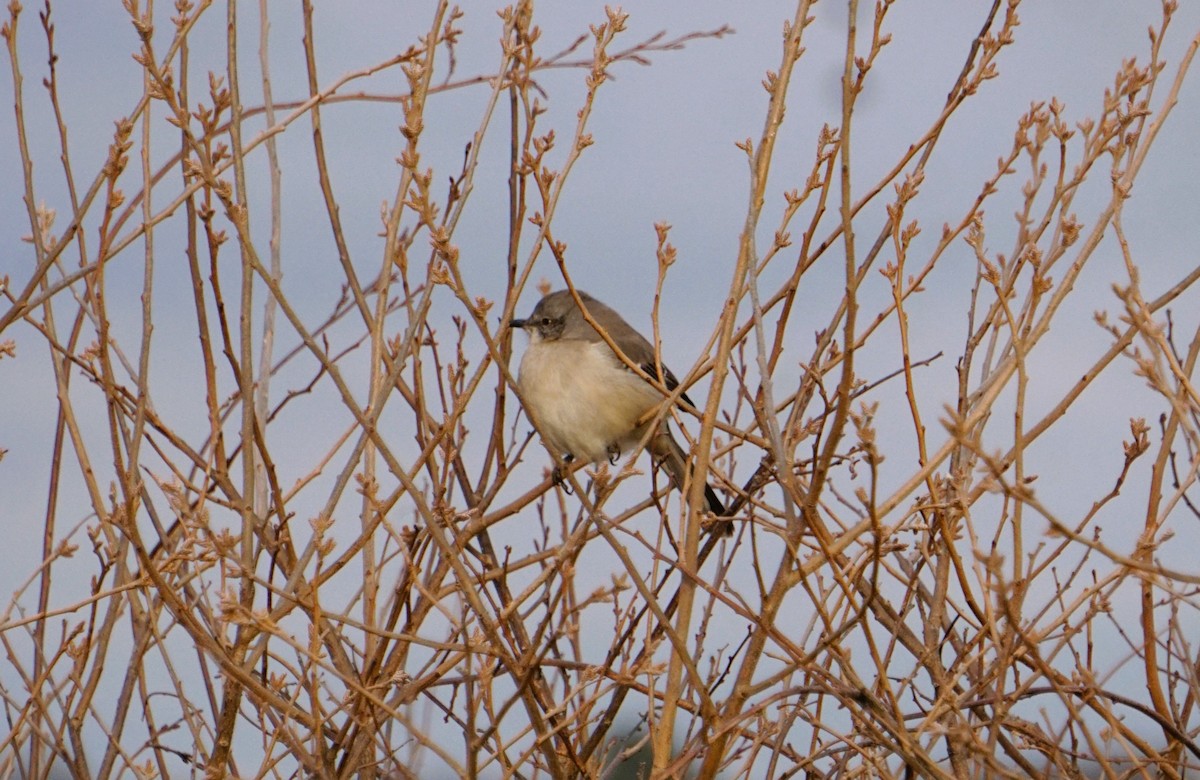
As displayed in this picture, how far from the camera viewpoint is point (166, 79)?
3.36 m

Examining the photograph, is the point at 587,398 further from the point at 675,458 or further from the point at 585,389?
the point at 675,458

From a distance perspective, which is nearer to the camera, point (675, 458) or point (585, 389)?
point (675, 458)

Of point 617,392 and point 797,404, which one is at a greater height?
point 617,392

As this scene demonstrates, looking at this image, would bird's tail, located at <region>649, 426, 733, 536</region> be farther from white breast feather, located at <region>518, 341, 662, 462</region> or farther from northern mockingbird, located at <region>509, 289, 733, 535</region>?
white breast feather, located at <region>518, 341, 662, 462</region>

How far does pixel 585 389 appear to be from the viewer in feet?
19.5

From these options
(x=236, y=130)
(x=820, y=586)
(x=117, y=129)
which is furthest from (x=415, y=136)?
(x=820, y=586)

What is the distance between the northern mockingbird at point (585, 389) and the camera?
5941 millimetres

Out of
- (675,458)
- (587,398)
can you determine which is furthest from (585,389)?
(675,458)

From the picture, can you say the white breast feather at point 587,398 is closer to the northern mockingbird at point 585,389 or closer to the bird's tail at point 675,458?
the northern mockingbird at point 585,389

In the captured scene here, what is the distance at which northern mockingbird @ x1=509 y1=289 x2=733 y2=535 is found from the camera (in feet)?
19.5

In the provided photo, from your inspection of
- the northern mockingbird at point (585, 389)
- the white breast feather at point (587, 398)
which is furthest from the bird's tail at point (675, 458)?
the white breast feather at point (587, 398)

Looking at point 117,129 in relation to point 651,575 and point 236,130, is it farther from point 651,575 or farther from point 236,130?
point 651,575

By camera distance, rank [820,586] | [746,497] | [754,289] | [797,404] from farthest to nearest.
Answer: [820,586] → [797,404] → [746,497] → [754,289]

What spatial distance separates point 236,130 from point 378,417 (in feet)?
2.54
